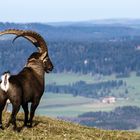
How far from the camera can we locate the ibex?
20.1 m

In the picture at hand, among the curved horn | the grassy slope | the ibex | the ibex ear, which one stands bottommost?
the grassy slope

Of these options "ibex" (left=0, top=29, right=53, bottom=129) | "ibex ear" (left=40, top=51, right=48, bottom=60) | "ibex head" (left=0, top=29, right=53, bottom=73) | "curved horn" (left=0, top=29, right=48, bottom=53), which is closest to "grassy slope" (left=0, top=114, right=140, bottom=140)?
"ibex" (left=0, top=29, right=53, bottom=129)

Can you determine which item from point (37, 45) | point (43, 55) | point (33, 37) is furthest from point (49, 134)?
point (33, 37)

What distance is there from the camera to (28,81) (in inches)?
846

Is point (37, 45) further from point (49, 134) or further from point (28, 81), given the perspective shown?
point (49, 134)

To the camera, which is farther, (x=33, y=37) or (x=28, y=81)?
(x=33, y=37)

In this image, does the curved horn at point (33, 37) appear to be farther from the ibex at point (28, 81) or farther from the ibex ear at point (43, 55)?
the ibex ear at point (43, 55)

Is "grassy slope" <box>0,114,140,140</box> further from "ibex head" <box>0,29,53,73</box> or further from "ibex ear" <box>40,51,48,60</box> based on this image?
"ibex ear" <box>40,51,48,60</box>

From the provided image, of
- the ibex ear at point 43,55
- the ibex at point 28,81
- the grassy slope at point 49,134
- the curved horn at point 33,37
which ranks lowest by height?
the grassy slope at point 49,134

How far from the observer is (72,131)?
24.0 m

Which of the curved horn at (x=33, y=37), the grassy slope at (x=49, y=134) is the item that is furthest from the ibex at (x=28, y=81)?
the grassy slope at (x=49, y=134)

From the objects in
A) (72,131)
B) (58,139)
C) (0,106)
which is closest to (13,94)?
(0,106)

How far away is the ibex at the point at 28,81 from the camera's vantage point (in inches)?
793

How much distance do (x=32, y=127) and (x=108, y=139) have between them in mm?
3165
